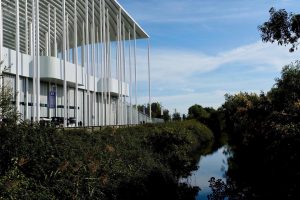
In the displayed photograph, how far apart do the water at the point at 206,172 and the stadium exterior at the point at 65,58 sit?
10.0 metres

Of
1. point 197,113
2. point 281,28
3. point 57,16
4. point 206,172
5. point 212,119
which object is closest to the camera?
point 281,28

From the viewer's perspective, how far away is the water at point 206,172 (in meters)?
25.5

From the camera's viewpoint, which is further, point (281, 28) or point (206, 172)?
point (206, 172)

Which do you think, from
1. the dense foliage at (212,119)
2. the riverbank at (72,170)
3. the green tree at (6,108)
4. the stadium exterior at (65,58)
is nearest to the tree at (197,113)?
the dense foliage at (212,119)

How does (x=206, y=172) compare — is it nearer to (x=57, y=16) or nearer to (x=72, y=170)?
(x=72, y=170)

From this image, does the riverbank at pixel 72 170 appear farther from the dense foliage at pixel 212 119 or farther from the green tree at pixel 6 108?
the dense foliage at pixel 212 119

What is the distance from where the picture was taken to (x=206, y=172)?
33469mm

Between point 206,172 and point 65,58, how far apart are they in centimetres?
1348

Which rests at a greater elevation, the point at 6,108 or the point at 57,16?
the point at 57,16

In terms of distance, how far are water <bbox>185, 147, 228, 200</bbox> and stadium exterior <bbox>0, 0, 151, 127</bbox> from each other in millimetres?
10017

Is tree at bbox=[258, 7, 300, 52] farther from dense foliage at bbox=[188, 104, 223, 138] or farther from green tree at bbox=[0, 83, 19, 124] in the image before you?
dense foliage at bbox=[188, 104, 223, 138]

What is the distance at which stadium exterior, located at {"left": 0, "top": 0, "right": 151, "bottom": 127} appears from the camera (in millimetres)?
34656

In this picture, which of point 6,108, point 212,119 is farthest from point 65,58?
point 212,119

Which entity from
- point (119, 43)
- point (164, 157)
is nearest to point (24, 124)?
point (164, 157)
